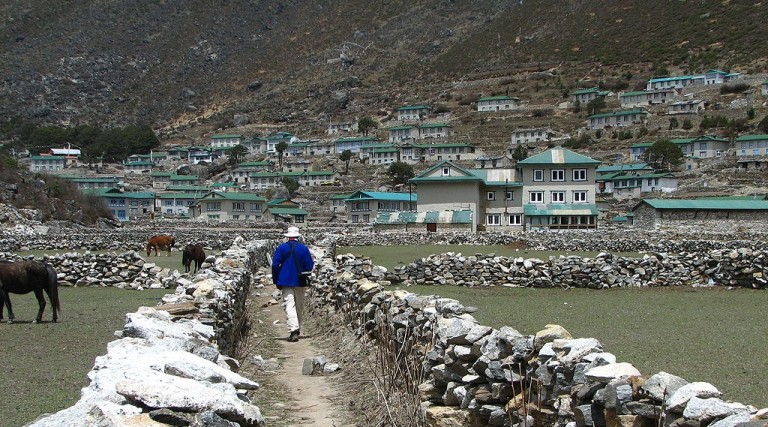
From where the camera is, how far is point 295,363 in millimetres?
12266

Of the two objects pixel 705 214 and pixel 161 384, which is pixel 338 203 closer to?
pixel 705 214

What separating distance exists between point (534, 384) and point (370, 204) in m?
91.4

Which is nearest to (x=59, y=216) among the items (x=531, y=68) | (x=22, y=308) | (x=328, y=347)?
(x=22, y=308)

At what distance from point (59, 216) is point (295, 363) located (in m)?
62.3

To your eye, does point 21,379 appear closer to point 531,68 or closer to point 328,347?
point 328,347

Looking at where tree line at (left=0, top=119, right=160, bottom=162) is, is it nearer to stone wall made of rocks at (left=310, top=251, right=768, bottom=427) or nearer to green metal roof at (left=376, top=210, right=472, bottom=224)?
green metal roof at (left=376, top=210, right=472, bottom=224)

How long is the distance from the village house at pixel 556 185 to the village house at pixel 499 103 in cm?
9199

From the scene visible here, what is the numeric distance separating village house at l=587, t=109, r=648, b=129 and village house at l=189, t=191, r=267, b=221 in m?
65.7

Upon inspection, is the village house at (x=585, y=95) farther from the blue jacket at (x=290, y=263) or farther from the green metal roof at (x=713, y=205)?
the blue jacket at (x=290, y=263)

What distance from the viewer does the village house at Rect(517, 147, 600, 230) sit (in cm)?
6994

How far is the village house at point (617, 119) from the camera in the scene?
140250 millimetres

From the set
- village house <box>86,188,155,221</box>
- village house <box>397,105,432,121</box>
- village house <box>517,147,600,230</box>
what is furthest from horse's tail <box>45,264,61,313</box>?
village house <box>397,105,432,121</box>

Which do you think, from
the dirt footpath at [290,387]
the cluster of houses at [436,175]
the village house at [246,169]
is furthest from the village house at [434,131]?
the dirt footpath at [290,387]

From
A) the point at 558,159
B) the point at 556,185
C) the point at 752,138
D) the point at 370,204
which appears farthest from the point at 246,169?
the point at 556,185
